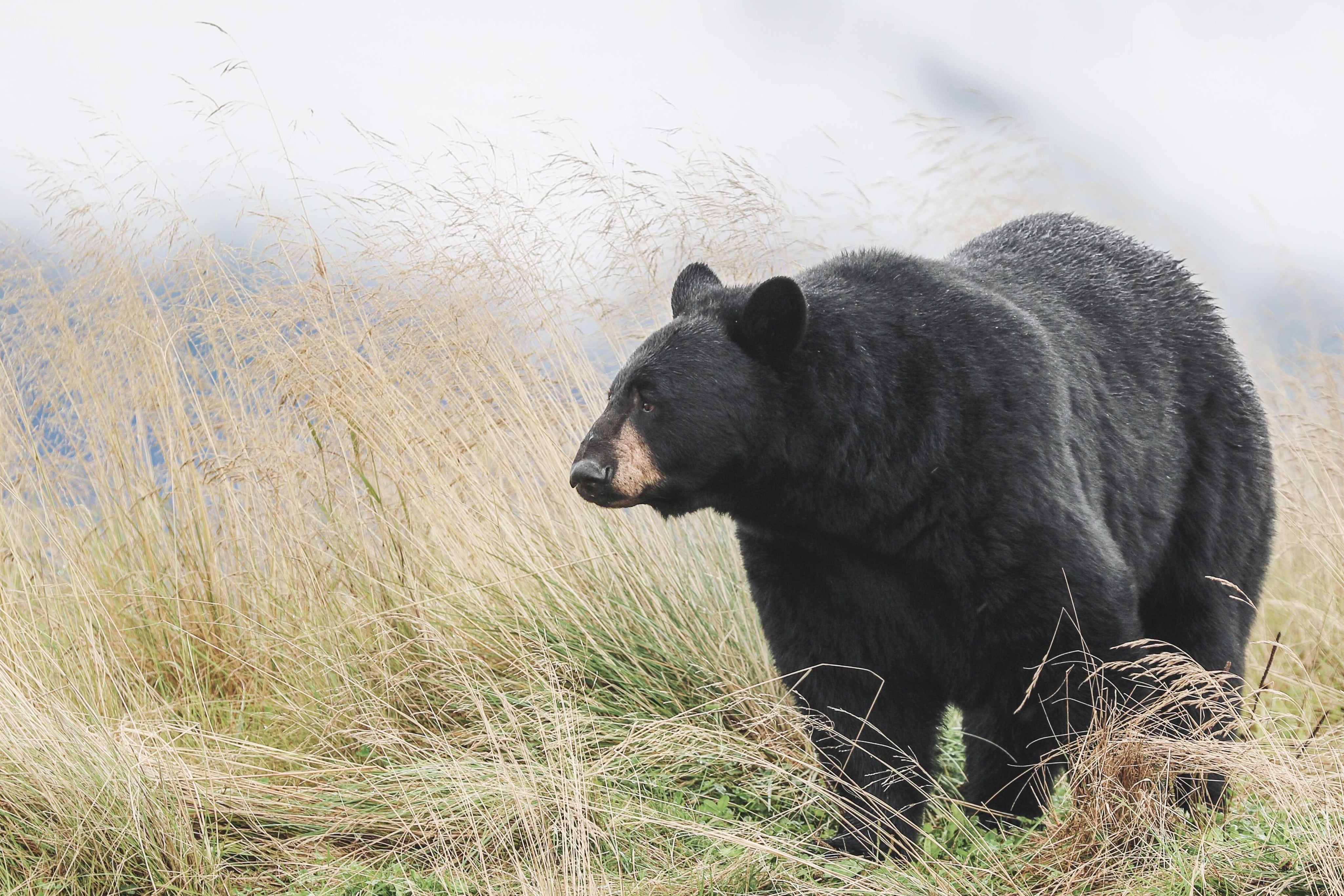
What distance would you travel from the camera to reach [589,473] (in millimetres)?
3430

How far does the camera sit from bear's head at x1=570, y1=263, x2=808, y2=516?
3512 mm

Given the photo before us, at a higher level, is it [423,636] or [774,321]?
[774,321]

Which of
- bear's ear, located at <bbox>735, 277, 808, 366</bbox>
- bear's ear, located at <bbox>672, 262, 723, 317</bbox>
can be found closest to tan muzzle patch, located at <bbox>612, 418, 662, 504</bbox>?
bear's ear, located at <bbox>735, 277, 808, 366</bbox>

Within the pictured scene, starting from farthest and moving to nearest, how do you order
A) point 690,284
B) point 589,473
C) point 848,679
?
point 690,284, point 848,679, point 589,473

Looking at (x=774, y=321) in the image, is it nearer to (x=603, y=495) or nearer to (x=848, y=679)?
(x=603, y=495)

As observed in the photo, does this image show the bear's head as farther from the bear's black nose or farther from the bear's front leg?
the bear's front leg

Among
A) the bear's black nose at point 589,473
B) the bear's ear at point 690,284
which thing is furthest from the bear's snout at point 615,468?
the bear's ear at point 690,284

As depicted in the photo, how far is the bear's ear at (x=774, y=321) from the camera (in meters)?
3.49

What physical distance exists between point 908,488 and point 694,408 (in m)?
0.66

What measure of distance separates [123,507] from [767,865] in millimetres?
3311

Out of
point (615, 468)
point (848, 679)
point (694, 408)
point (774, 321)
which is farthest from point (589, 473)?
point (848, 679)

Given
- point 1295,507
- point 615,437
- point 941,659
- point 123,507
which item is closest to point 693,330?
point 615,437

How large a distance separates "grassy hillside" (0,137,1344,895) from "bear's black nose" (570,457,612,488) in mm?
697

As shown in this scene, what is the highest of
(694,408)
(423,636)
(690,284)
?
(690,284)
